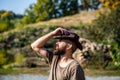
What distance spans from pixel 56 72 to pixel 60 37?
34cm

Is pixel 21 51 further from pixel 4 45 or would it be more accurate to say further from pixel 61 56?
pixel 61 56

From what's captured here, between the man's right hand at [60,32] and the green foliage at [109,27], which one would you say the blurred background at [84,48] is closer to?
the green foliage at [109,27]

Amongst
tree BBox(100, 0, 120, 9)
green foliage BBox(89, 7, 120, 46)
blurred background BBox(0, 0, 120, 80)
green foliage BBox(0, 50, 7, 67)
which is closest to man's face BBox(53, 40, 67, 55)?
blurred background BBox(0, 0, 120, 80)

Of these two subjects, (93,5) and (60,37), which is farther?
(93,5)

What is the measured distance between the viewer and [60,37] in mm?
4562

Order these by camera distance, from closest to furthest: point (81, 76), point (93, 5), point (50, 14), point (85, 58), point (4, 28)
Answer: point (81, 76) → point (85, 58) → point (4, 28) → point (93, 5) → point (50, 14)

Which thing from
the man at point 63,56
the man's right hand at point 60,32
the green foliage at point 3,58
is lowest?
the green foliage at point 3,58

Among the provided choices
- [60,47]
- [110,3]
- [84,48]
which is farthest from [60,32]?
[110,3]

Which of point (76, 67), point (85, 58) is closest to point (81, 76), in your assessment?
point (76, 67)

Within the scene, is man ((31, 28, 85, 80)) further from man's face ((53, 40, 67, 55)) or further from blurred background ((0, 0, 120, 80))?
blurred background ((0, 0, 120, 80))

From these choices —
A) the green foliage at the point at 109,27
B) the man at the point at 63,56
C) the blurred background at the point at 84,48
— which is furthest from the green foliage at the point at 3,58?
the man at the point at 63,56

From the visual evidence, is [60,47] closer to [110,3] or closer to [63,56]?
[63,56]

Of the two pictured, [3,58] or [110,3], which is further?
[110,3]

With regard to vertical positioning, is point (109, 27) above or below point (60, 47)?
below
